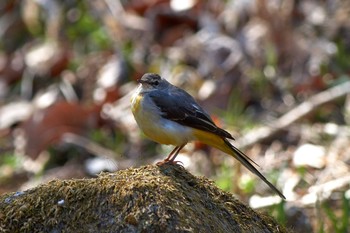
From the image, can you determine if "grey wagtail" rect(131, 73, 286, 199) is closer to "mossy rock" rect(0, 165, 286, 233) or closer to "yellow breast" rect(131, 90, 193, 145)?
"yellow breast" rect(131, 90, 193, 145)

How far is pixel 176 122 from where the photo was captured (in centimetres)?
644

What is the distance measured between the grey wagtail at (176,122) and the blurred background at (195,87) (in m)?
1.40

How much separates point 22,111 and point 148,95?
5.66m

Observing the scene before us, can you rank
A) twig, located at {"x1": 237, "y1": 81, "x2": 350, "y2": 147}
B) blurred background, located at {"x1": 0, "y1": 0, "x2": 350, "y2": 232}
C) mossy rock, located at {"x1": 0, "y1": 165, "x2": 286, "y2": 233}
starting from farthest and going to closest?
twig, located at {"x1": 237, "y1": 81, "x2": 350, "y2": 147}, blurred background, located at {"x1": 0, "y1": 0, "x2": 350, "y2": 232}, mossy rock, located at {"x1": 0, "y1": 165, "x2": 286, "y2": 233}

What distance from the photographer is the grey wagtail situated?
6.32 metres

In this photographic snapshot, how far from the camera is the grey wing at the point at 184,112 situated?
6.39m

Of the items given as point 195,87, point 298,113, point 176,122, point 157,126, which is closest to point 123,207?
point 157,126

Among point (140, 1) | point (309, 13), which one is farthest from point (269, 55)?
point (140, 1)

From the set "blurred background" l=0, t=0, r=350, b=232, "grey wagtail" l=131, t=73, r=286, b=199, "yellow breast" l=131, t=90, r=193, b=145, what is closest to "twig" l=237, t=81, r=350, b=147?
"blurred background" l=0, t=0, r=350, b=232

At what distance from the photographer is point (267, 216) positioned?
5.43 metres

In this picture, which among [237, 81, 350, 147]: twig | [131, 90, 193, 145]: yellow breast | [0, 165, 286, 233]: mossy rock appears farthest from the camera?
[237, 81, 350, 147]: twig

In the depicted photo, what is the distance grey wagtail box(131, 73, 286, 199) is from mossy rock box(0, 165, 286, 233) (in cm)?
113

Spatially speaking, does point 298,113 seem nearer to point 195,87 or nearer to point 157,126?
point 195,87

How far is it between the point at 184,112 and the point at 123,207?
1837 mm
